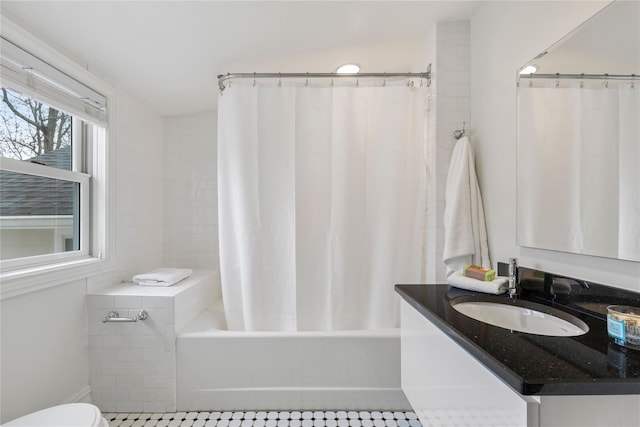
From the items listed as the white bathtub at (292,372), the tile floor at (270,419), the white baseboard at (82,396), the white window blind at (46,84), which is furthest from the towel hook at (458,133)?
the white baseboard at (82,396)

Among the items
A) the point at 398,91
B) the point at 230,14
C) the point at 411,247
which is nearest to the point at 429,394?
the point at 411,247

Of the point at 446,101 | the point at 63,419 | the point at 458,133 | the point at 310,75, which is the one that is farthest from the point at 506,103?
the point at 63,419

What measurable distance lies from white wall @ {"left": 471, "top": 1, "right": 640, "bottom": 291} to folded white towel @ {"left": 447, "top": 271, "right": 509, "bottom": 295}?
0.17 meters

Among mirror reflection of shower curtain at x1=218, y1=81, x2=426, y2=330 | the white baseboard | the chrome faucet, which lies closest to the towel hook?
mirror reflection of shower curtain at x1=218, y1=81, x2=426, y2=330

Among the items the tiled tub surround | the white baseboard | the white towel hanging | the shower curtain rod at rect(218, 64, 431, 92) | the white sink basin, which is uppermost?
the shower curtain rod at rect(218, 64, 431, 92)

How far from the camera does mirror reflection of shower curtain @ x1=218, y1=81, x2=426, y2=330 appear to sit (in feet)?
6.60

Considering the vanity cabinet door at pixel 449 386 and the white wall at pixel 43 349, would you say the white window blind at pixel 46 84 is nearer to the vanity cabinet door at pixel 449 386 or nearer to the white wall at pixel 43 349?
the white wall at pixel 43 349

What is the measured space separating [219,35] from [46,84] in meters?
0.93

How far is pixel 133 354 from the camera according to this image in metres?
1.85

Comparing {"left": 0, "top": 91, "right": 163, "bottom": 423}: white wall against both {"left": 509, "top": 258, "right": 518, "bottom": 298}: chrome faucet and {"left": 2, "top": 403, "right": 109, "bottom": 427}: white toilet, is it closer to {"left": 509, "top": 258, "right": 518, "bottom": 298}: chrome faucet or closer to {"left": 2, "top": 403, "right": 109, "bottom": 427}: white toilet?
{"left": 2, "top": 403, "right": 109, "bottom": 427}: white toilet

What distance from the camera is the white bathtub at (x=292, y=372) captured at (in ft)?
6.13

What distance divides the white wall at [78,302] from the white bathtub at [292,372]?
0.59 m

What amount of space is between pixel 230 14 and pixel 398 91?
1.11 m

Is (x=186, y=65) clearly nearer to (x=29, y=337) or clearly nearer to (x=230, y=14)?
(x=230, y=14)
